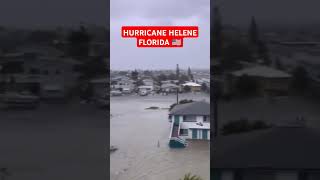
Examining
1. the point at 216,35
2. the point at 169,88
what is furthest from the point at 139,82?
the point at 216,35

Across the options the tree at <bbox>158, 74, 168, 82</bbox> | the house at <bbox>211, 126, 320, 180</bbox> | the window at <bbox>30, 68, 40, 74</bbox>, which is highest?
the window at <bbox>30, 68, 40, 74</bbox>

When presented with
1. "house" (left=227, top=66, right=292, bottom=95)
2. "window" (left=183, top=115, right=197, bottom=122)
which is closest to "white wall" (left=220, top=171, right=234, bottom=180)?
"window" (left=183, top=115, right=197, bottom=122)

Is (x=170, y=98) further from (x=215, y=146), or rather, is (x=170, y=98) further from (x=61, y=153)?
(x=61, y=153)

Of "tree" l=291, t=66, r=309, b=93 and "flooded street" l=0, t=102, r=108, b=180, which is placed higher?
"tree" l=291, t=66, r=309, b=93

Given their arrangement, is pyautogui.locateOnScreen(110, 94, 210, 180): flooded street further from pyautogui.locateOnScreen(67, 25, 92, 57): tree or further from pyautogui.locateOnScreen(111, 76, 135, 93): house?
pyautogui.locateOnScreen(67, 25, 92, 57): tree

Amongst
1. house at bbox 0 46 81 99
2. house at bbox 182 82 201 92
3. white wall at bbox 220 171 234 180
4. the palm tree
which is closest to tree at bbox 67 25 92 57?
house at bbox 0 46 81 99

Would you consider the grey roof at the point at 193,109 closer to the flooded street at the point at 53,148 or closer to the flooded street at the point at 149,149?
the flooded street at the point at 149,149

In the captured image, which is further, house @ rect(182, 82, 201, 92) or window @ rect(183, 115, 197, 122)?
window @ rect(183, 115, 197, 122)

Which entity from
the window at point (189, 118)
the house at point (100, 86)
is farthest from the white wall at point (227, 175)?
the house at point (100, 86)
